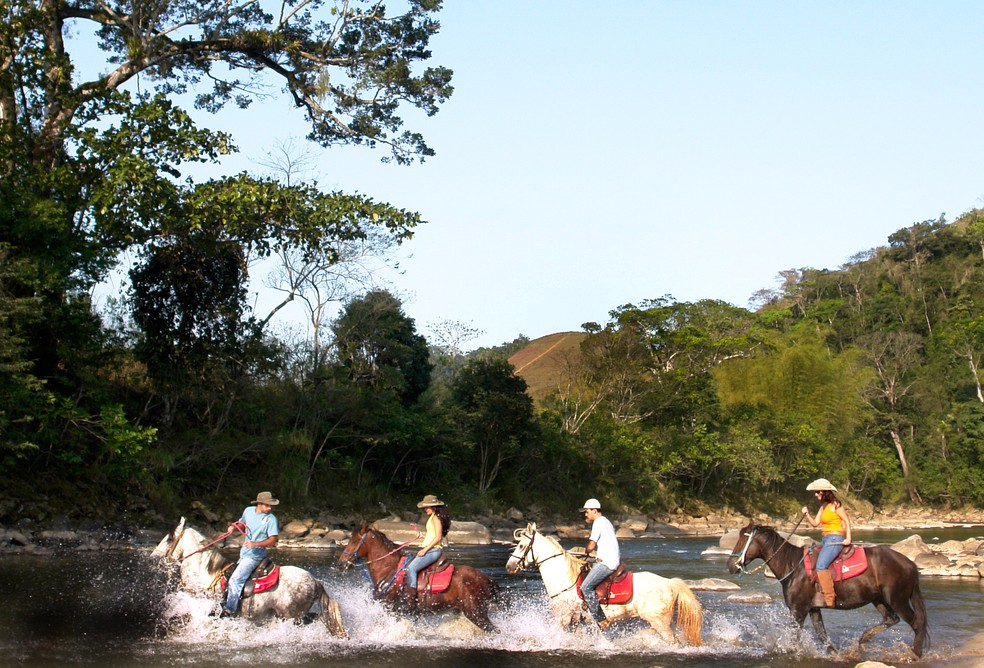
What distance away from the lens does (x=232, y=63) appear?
74.5 ft

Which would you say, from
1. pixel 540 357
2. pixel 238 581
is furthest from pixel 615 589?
pixel 540 357

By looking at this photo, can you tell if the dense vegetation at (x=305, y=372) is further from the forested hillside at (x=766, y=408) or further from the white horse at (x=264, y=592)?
the white horse at (x=264, y=592)

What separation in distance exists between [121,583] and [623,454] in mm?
30425

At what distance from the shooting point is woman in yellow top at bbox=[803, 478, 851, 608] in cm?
1117

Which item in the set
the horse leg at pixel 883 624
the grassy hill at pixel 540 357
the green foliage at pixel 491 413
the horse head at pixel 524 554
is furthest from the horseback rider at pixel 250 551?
the grassy hill at pixel 540 357

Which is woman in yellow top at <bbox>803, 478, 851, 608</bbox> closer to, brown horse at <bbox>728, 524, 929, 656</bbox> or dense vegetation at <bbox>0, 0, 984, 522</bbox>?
brown horse at <bbox>728, 524, 929, 656</bbox>

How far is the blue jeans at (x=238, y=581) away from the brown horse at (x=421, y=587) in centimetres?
120

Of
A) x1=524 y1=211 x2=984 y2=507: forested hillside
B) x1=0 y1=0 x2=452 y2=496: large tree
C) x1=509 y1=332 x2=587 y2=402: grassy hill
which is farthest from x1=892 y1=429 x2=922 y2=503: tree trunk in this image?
x1=0 y1=0 x2=452 y2=496: large tree

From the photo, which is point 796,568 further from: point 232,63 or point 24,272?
point 232,63

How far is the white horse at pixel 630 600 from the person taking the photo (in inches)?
435

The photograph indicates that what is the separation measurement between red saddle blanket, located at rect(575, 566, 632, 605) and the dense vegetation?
40.8 ft

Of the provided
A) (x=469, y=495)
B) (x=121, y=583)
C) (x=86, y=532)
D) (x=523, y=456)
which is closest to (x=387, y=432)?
(x=469, y=495)

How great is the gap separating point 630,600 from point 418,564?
8.47 ft

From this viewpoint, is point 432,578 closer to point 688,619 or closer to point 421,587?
point 421,587
